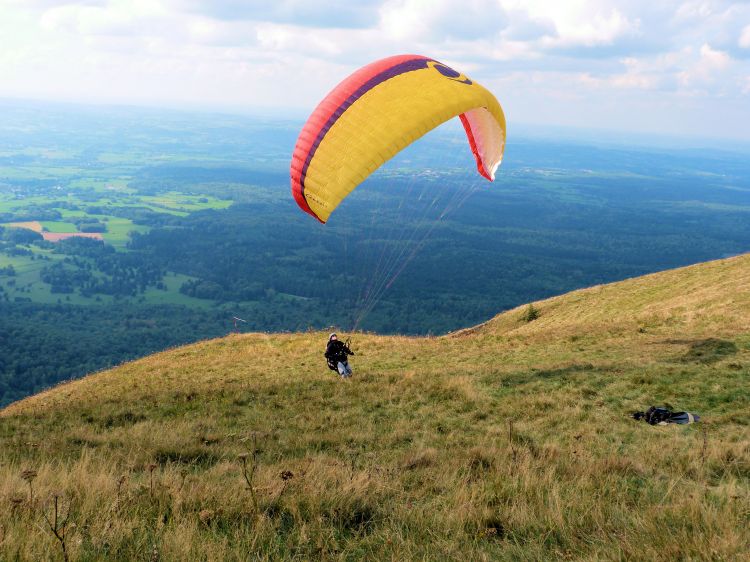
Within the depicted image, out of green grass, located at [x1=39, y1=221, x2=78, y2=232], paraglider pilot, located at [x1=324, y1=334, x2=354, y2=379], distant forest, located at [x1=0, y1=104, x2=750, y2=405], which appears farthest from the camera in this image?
green grass, located at [x1=39, y1=221, x2=78, y2=232]

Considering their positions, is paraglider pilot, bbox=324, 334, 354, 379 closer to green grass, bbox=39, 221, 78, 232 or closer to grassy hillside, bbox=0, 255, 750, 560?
grassy hillside, bbox=0, 255, 750, 560

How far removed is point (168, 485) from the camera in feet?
17.6

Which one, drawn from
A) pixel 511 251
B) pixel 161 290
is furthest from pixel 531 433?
pixel 511 251

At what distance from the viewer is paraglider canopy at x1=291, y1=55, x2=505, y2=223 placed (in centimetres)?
1324

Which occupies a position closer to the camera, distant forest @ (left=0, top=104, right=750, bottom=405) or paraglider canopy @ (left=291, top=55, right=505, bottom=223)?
paraglider canopy @ (left=291, top=55, right=505, bottom=223)

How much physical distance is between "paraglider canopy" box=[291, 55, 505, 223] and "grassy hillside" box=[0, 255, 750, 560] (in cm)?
563

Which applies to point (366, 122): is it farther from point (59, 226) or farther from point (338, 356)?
point (59, 226)

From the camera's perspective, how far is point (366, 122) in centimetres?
1368

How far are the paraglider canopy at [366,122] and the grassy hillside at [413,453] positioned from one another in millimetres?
5628

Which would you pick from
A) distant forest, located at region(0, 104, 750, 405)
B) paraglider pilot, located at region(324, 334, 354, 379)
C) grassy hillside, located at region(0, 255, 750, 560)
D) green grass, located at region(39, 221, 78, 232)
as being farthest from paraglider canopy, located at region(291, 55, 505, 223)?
green grass, located at region(39, 221, 78, 232)

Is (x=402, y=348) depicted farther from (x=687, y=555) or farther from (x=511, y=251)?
(x=511, y=251)

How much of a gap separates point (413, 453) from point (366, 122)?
891 cm

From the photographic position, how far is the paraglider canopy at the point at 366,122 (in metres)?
13.2

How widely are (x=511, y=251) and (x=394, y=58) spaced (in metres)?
160
